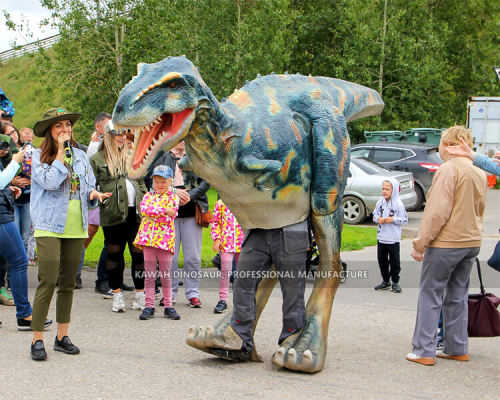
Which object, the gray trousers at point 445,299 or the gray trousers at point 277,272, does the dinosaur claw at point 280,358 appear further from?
the gray trousers at point 445,299

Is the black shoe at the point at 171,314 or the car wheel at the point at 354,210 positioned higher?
the car wheel at the point at 354,210

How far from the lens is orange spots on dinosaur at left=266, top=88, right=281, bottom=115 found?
4.58 metres

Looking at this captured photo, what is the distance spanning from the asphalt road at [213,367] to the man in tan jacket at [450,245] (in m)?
0.22

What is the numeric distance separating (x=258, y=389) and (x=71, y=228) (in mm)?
1917

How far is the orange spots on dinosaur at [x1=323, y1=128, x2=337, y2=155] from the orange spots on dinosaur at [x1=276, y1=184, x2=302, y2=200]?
36 cm

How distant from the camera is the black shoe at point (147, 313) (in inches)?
241

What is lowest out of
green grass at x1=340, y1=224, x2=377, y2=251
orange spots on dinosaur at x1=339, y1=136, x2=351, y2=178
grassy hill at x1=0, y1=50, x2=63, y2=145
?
green grass at x1=340, y1=224, x2=377, y2=251

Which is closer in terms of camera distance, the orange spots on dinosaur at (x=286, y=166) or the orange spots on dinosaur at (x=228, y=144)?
the orange spots on dinosaur at (x=228, y=144)

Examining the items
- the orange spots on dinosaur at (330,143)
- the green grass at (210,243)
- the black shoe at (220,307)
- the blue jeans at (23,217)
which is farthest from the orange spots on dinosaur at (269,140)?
the green grass at (210,243)

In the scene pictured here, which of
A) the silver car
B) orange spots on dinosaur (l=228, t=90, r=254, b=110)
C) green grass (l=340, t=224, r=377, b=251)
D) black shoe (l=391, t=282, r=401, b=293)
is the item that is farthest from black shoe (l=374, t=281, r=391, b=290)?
the silver car

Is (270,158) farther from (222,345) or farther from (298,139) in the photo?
(222,345)

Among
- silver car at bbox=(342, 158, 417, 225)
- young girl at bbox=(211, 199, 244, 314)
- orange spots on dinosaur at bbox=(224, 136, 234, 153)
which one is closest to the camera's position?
orange spots on dinosaur at bbox=(224, 136, 234, 153)

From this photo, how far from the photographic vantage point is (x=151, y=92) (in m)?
3.94

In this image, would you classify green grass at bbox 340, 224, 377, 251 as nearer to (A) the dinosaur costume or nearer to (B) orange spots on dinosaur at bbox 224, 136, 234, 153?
(A) the dinosaur costume
